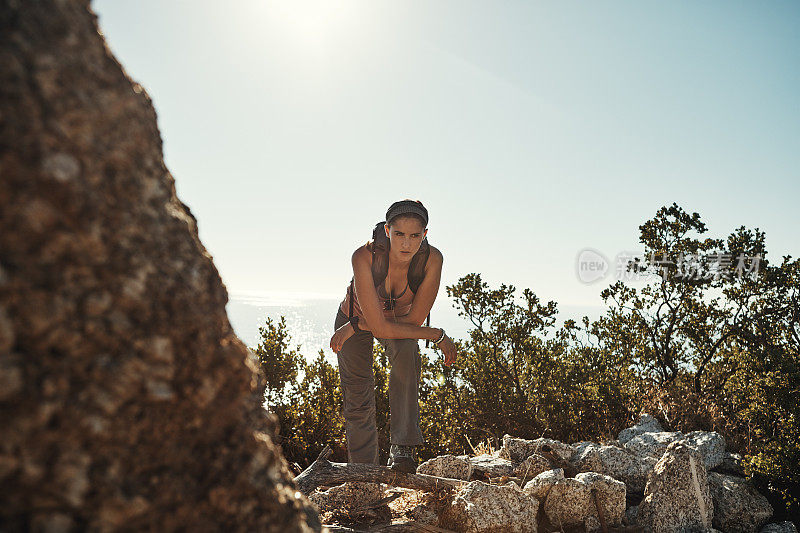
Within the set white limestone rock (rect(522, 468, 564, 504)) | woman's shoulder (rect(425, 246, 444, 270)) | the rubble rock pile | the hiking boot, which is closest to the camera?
the rubble rock pile

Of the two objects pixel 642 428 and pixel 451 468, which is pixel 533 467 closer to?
pixel 451 468

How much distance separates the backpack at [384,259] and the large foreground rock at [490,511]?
140 cm

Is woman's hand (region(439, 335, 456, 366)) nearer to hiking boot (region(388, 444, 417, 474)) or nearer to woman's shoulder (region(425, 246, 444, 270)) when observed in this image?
woman's shoulder (region(425, 246, 444, 270))

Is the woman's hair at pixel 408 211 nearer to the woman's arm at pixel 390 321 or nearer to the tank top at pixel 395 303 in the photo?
the woman's arm at pixel 390 321

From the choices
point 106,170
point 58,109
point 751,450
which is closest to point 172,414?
point 106,170

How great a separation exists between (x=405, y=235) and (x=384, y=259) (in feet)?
1.18

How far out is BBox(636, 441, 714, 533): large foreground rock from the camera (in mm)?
4547

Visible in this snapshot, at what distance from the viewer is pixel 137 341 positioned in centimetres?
124

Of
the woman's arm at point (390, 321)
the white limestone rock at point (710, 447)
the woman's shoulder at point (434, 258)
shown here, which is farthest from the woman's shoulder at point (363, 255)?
the white limestone rock at point (710, 447)

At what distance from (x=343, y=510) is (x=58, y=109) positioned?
4.23 m

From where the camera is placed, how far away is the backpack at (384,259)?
5078mm

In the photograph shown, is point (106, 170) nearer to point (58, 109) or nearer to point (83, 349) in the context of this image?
point (58, 109)

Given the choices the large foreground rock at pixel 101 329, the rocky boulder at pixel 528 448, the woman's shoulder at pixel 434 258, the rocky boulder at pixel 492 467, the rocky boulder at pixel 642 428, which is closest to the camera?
the large foreground rock at pixel 101 329

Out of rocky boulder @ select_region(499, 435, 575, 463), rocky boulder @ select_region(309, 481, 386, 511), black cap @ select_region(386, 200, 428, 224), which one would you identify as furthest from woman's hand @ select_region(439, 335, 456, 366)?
rocky boulder @ select_region(499, 435, 575, 463)
